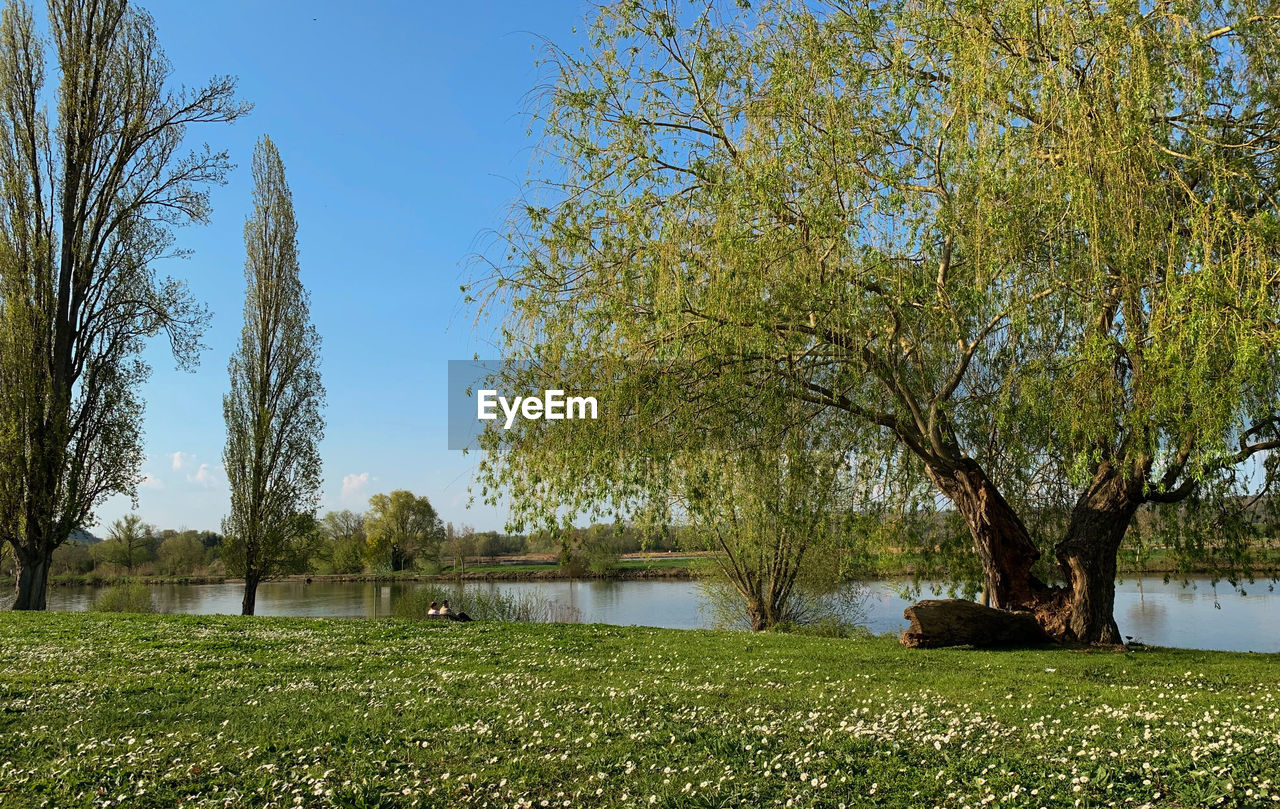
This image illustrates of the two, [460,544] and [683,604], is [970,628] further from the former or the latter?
[460,544]

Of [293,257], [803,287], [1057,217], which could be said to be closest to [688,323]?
[803,287]

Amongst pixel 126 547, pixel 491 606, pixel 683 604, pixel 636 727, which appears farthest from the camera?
pixel 126 547

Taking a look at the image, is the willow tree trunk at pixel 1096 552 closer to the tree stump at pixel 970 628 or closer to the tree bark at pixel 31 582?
the tree stump at pixel 970 628

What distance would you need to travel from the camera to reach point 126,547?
4772cm

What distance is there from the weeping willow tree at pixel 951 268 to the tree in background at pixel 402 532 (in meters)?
44.3

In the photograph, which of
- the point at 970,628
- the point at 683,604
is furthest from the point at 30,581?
the point at 970,628

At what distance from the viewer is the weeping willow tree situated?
824cm

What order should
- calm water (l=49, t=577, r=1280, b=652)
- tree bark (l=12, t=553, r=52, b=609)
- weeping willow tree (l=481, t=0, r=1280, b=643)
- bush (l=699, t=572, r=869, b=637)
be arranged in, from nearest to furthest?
weeping willow tree (l=481, t=0, r=1280, b=643), tree bark (l=12, t=553, r=52, b=609), calm water (l=49, t=577, r=1280, b=652), bush (l=699, t=572, r=869, b=637)

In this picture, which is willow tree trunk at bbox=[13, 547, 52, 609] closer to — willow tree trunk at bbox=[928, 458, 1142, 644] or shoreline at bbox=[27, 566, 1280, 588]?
willow tree trunk at bbox=[928, 458, 1142, 644]

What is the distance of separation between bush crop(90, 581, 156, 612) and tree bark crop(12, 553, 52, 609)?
9.73 m

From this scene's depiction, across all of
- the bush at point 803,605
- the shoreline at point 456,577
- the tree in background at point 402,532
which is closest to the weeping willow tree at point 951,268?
the bush at point 803,605

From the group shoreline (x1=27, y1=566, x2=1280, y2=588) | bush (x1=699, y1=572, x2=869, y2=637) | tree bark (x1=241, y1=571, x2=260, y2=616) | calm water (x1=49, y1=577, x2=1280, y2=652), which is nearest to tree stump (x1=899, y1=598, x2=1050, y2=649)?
calm water (x1=49, y1=577, x2=1280, y2=652)

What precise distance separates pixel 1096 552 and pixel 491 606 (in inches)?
683

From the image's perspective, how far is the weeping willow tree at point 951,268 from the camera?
8.24 metres
